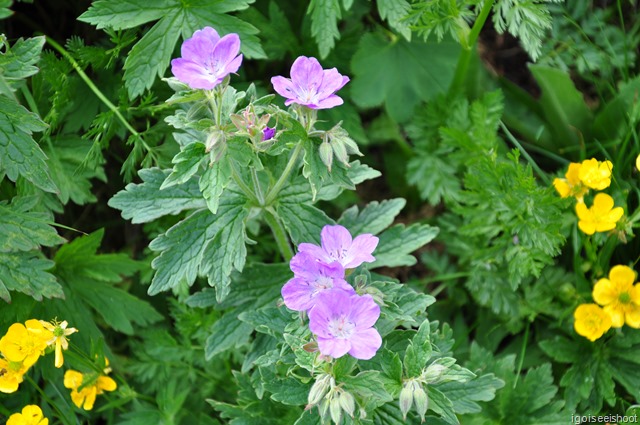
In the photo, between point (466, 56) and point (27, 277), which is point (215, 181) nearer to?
point (27, 277)

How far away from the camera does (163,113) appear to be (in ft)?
8.02

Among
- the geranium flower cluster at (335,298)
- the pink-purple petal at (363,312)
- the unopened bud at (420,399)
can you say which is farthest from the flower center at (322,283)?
the unopened bud at (420,399)

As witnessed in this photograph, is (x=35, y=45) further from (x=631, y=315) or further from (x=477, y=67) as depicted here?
(x=631, y=315)

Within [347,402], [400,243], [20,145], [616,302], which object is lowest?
[616,302]

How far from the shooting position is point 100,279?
2.34 m

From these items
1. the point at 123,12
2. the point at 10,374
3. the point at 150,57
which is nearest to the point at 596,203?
the point at 150,57

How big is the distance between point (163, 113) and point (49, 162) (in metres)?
0.41

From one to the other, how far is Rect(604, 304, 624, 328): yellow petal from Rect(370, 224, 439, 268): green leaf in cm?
59

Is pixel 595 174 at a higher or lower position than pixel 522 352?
higher

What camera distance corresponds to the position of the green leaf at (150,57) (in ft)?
7.11

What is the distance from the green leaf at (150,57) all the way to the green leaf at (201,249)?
1.58 feet

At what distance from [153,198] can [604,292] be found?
1.40 meters

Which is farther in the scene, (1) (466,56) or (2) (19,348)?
(1) (466,56)

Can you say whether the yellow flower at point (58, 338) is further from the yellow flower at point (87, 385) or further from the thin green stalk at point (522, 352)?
the thin green stalk at point (522, 352)
